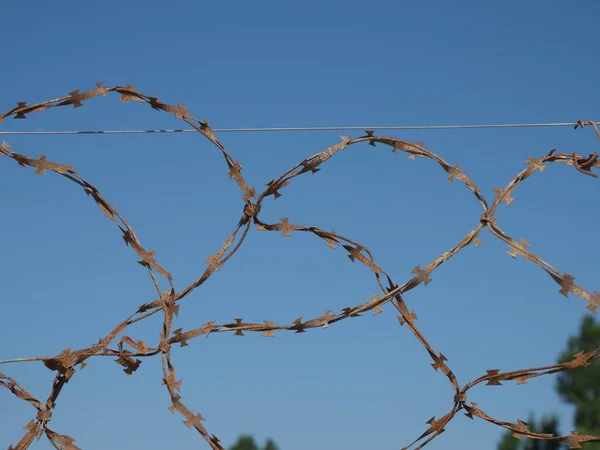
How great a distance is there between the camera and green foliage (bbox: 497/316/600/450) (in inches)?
814

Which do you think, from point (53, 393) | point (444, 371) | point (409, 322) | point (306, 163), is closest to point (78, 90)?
point (306, 163)

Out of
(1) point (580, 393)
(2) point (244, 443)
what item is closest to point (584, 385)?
(1) point (580, 393)

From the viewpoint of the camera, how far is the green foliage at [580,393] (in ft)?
67.8

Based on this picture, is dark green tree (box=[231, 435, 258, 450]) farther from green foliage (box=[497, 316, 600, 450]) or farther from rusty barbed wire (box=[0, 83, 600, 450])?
rusty barbed wire (box=[0, 83, 600, 450])

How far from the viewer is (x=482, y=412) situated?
314 cm

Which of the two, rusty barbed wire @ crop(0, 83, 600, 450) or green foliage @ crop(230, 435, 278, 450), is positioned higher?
green foliage @ crop(230, 435, 278, 450)

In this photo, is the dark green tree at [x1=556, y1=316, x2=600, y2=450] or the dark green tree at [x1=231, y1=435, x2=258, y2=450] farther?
the dark green tree at [x1=231, y1=435, x2=258, y2=450]

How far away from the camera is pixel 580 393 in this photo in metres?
21.8

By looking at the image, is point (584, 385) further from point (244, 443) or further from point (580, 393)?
point (244, 443)

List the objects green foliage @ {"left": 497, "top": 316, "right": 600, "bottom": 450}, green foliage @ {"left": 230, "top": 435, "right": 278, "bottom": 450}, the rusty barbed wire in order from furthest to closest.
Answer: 1. green foliage @ {"left": 230, "top": 435, "right": 278, "bottom": 450}
2. green foliage @ {"left": 497, "top": 316, "right": 600, "bottom": 450}
3. the rusty barbed wire

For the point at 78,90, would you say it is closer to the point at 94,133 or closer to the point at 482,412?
the point at 94,133

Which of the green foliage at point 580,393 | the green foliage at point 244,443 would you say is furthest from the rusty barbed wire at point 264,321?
the green foliage at point 244,443

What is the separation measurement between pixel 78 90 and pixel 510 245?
182cm

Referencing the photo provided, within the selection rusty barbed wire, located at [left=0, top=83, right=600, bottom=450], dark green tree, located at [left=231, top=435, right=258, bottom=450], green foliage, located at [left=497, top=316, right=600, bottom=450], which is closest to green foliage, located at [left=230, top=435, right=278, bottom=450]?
dark green tree, located at [left=231, top=435, right=258, bottom=450]
